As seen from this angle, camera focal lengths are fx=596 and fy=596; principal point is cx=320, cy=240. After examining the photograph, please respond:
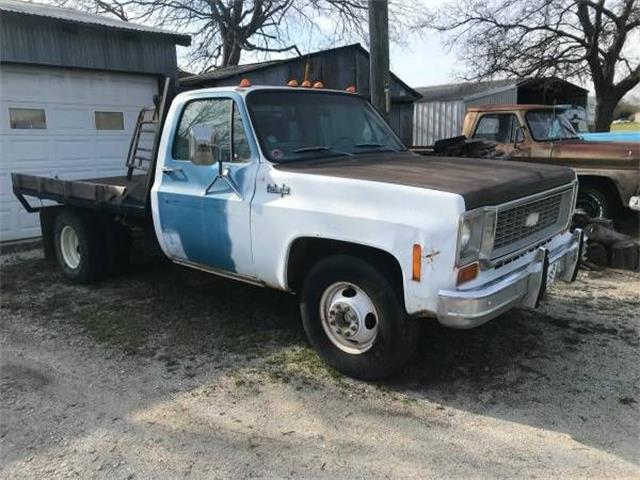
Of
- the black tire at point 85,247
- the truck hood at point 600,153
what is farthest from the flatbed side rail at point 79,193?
the truck hood at point 600,153

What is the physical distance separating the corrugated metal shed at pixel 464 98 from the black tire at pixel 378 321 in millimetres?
19355

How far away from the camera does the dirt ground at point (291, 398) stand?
10.5ft

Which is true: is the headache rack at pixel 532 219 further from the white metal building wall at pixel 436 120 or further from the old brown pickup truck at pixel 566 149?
the white metal building wall at pixel 436 120

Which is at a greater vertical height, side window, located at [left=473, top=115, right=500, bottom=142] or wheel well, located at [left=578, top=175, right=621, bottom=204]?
side window, located at [left=473, top=115, right=500, bottom=142]

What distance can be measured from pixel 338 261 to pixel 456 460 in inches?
57.0

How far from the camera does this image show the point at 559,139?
30.8 feet

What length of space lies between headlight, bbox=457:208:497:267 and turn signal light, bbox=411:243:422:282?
222 mm

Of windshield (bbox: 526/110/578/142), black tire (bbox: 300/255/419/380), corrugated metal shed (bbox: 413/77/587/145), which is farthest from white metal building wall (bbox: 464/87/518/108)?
black tire (bbox: 300/255/419/380)

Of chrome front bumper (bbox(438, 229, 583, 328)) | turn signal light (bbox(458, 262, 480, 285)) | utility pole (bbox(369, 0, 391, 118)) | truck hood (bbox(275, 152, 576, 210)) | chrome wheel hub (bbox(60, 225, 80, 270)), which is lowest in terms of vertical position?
chrome wheel hub (bbox(60, 225, 80, 270))

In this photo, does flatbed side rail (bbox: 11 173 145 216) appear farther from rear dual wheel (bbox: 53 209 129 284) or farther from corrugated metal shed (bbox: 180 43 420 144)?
corrugated metal shed (bbox: 180 43 420 144)

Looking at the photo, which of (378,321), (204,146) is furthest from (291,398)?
(204,146)

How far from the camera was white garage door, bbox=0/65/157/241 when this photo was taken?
9.41 m

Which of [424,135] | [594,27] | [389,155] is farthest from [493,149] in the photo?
[594,27]

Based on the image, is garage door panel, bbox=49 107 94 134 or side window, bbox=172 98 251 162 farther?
garage door panel, bbox=49 107 94 134
